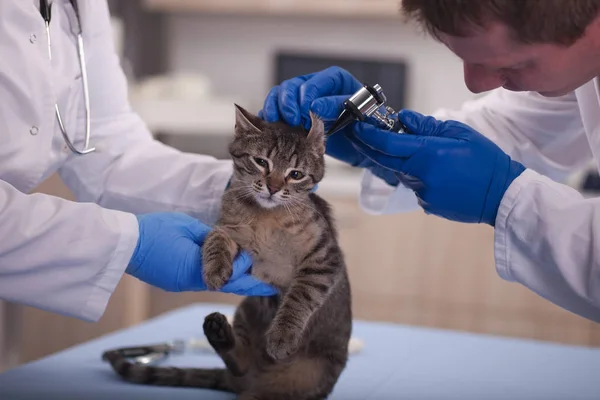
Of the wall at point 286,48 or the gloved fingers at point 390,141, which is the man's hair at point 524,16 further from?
the wall at point 286,48

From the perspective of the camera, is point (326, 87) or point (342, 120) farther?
point (326, 87)

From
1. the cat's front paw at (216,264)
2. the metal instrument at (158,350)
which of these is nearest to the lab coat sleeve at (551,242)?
the cat's front paw at (216,264)

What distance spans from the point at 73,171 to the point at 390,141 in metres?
0.79

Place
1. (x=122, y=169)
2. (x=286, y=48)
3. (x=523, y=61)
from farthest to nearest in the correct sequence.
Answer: (x=286, y=48) → (x=122, y=169) → (x=523, y=61)

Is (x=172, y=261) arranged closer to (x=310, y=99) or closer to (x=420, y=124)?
(x=310, y=99)

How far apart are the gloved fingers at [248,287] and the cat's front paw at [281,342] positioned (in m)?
0.09

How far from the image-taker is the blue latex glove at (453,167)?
4.83 ft

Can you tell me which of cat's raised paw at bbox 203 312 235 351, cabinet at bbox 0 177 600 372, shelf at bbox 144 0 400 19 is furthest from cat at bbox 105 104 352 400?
shelf at bbox 144 0 400 19

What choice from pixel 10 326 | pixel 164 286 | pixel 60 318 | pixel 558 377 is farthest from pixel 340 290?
pixel 60 318

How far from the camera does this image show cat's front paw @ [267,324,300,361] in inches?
56.4

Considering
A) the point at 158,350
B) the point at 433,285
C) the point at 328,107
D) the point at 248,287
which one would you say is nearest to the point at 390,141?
the point at 328,107

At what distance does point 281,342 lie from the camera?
1435 mm

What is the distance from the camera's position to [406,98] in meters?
4.14

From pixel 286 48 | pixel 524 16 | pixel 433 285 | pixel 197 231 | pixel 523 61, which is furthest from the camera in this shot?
pixel 286 48
